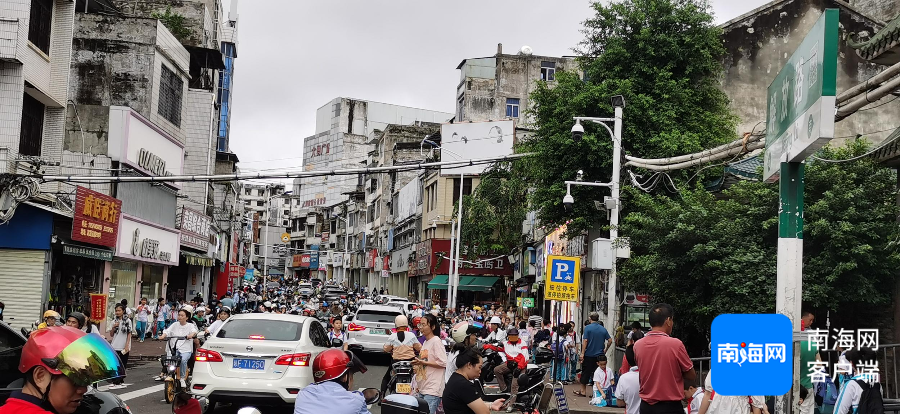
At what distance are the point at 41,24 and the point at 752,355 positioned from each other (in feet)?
85.8

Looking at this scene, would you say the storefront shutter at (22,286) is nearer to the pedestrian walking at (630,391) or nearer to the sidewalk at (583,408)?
the sidewalk at (583,408)

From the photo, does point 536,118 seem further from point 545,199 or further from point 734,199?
point 734,199

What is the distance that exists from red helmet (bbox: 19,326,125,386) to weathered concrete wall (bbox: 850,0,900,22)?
3459 centimetres

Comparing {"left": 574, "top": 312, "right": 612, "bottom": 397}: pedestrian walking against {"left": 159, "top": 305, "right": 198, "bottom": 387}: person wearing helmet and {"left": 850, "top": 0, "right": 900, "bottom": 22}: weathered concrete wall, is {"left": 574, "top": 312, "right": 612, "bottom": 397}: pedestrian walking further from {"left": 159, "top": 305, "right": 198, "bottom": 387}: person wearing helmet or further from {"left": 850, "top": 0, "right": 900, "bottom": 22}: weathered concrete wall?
{"left": 850, "top": 0, "right": 900, "bottom": 22}: weathered concrete wall

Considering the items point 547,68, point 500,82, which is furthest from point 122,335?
point 547,68

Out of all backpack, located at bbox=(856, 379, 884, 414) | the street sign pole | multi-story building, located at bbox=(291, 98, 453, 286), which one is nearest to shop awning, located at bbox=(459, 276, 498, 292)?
multi-story building, located at bbox=(291, 98, 453, 286)

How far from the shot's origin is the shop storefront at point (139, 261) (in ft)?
112

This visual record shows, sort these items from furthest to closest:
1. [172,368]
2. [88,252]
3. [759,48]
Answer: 1. [759,48]
2. [88,252]
3. [172,368]

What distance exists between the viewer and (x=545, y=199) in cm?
3122

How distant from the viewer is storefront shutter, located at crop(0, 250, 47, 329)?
87.8 ft

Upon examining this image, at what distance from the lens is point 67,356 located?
13.9 ft

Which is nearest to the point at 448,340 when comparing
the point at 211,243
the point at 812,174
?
the point at 812,174

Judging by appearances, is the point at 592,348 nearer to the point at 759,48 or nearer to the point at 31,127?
the point at 759,48

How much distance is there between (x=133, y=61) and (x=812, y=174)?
86.9ft
